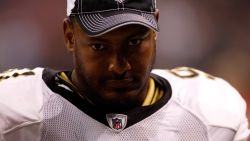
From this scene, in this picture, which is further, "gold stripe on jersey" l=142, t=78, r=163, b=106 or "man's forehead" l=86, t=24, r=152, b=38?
"gold stripe on jersey" l=142, t=78, r=163, b=106

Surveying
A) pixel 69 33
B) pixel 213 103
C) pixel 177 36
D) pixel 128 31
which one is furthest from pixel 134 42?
pixel 177 36

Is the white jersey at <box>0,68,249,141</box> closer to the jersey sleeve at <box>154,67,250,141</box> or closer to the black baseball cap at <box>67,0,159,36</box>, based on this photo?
the jersey sleeve at <box>154,67,250,141</box>

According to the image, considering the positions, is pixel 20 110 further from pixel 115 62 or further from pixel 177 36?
pixel 177 36

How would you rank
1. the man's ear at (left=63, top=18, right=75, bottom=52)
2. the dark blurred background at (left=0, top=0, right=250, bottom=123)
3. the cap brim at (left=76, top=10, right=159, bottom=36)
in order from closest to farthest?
the cap brim at (left=76, top=10, right=159, bottom=36) < the man's ear at (left=63, top=18, right=75, bottom=52) < the dark blurred background at (left=0, top=0, right=250, bottom=123)

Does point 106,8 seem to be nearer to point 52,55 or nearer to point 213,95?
Answer: point 213,95

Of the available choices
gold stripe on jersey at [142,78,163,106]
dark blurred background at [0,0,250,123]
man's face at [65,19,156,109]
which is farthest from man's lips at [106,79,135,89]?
dark blurred background at [0,0,250,123]

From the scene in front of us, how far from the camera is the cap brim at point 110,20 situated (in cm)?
122

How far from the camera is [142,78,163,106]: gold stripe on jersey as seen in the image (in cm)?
138

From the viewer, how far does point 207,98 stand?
4.66ft

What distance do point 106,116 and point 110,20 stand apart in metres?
0.19

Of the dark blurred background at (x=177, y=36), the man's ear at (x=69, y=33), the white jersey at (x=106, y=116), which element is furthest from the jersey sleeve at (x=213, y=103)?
the dark blurred background at (x=177, y=36)

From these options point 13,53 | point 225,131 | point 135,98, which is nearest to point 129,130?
point 135,98

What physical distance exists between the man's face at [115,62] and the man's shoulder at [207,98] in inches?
5.1

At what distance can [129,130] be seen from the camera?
132 cm
